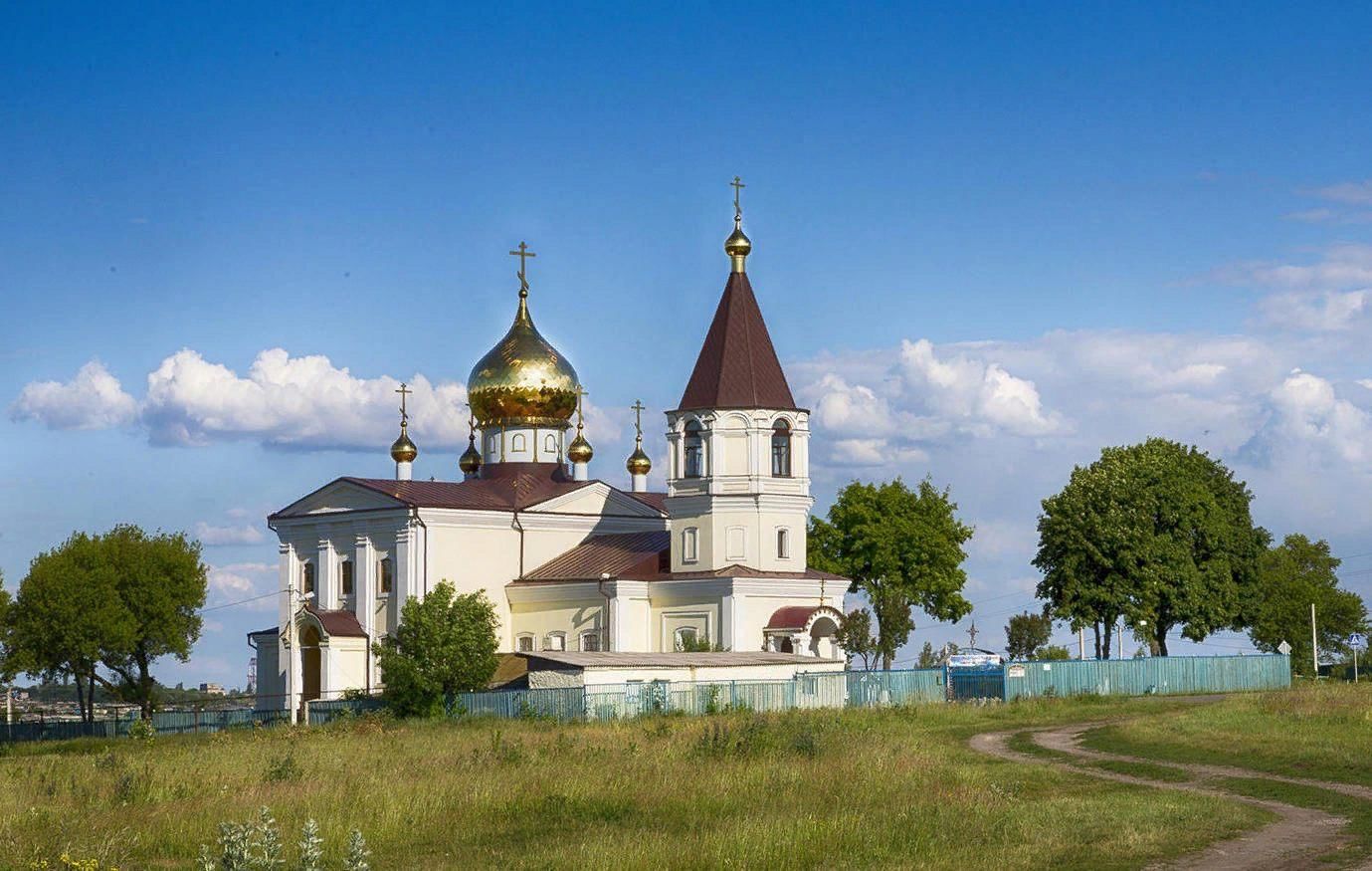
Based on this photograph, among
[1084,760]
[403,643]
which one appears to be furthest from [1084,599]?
[1084,760]

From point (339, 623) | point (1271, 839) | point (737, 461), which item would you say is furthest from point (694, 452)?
point (1271, 839)

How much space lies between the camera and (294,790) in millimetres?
25109

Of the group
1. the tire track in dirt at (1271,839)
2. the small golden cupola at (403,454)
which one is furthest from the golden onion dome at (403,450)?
the tire track in dirt at (1271,839)

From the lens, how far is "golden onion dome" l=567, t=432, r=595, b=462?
65375 millimetres

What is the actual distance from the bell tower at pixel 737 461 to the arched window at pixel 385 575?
9480mm

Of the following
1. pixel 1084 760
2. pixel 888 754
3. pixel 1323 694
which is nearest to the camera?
pixel 888 754

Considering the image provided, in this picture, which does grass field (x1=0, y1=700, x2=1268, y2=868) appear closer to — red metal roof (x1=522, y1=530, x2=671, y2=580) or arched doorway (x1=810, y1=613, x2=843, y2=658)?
arched doorway (x1=810, y1=613, x2=843, y2=658)

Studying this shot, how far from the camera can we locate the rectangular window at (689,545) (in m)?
56.3

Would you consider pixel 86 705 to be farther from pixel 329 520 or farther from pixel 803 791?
pixel 803 791

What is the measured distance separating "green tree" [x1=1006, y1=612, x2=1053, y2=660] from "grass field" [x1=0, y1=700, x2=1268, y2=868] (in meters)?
37.3

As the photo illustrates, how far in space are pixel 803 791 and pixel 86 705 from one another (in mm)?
50383

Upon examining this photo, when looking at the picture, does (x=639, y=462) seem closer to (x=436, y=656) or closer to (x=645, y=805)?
(x=436, y=656)

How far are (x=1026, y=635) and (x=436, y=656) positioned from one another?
95.8 feet

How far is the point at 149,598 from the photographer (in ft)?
217
